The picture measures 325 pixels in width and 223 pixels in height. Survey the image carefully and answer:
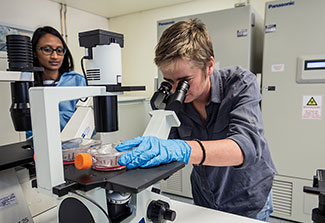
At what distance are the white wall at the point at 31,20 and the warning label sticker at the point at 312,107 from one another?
2518 mm

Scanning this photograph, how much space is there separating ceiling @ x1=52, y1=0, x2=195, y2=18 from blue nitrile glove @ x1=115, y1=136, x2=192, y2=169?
271 cm

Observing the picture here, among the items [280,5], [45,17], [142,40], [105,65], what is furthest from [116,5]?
[105,65]

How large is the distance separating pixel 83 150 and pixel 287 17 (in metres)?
1.89

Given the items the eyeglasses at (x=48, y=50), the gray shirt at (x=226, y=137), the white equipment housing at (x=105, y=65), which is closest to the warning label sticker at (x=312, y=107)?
the gray shirt at (x=226, y=137)

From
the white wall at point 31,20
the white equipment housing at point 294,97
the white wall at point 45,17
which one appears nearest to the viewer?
the white equipment housing at point 294,97

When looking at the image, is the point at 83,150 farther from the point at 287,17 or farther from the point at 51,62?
the point at 287,17

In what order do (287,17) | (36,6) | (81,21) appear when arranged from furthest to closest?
(81,21)
(36,6)
(287,17)

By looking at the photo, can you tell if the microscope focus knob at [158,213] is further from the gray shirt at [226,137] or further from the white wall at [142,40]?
the white wall at [142,40]

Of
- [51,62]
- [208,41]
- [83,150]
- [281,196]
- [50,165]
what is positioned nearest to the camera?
[50,165]

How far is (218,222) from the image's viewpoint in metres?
0.78

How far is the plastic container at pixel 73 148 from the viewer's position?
57cm

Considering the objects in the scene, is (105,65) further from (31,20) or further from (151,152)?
(31,20)

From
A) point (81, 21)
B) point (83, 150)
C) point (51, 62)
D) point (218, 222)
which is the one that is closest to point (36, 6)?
point (81, 21)

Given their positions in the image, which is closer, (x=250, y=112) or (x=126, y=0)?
(x=250, y=112)
